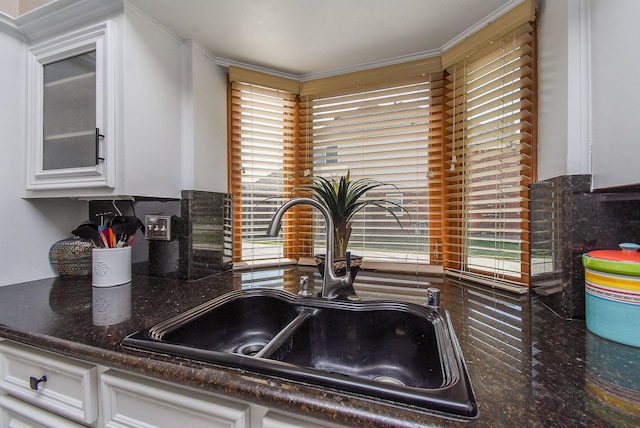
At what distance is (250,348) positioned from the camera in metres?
0.99

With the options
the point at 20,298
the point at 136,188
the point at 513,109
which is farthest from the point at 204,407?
the point at 513,109

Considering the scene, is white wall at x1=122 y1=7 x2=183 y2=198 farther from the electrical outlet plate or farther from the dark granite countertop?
the dark granite countertop

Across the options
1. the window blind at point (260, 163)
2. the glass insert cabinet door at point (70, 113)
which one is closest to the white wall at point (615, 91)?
the window blind at point (260, 163)

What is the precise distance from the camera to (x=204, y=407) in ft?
1.77

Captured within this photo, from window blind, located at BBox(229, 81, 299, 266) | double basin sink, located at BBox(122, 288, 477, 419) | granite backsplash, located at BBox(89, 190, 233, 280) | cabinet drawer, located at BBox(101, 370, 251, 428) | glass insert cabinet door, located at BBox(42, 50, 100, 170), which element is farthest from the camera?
window blind, located at BBox(229, 81, 299, 266)

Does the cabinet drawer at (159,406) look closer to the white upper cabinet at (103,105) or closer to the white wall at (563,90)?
the white upper cabinet at (103,105)

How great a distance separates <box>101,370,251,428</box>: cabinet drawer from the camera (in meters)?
0.53

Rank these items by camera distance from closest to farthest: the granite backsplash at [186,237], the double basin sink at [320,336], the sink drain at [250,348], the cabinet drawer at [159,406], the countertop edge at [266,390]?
the countertop edge at [266,390]
the cabinet drawer at [159,406]
the double basin sink at [320,336]
the sink drain at [250,348]
the granite backsplash at [186,237]

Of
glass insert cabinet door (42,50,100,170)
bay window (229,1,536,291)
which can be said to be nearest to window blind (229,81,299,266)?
bay window (229,1,536,291)

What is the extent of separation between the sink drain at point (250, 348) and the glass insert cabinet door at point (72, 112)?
76cm

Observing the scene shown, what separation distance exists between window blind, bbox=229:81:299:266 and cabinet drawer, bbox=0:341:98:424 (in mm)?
825

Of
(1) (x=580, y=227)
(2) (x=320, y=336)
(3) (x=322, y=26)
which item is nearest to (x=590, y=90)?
(1) (x=580, y=227)

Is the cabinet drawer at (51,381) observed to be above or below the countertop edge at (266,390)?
below

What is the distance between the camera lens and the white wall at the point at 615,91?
0.59 m
